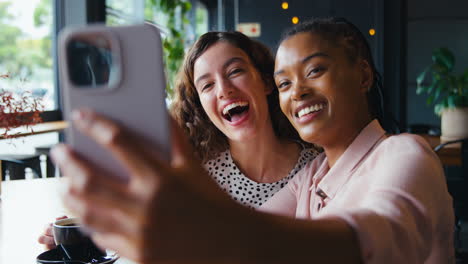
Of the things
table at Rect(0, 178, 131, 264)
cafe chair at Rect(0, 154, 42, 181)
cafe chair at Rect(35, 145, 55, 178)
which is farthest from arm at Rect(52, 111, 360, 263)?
cafe chair at Rect(35, 145, 55, 178)

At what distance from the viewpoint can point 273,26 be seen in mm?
5297

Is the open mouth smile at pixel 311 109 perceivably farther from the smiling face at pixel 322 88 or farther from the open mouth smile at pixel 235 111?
the open mouth smile at pixel 235 111

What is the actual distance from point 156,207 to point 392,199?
420mm


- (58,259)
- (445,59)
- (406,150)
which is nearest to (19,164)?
(58,259)

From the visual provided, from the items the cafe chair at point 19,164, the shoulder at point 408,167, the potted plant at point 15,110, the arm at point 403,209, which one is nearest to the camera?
the arm at point 403,209

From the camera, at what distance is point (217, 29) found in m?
4.58

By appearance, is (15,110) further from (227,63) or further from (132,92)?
(132,92)

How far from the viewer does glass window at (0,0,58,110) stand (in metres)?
3.34

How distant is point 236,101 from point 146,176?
47.2 inches

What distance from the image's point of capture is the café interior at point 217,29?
2.06 meters

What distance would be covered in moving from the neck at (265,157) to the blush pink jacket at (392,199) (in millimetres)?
559

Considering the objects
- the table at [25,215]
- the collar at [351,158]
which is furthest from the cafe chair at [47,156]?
the collar at [351,158]

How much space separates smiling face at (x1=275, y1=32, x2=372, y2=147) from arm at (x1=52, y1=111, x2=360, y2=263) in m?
0.61

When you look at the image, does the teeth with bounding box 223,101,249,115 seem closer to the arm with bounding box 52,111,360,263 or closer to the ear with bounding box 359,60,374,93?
the ear with bounding box 359,60,374,93
